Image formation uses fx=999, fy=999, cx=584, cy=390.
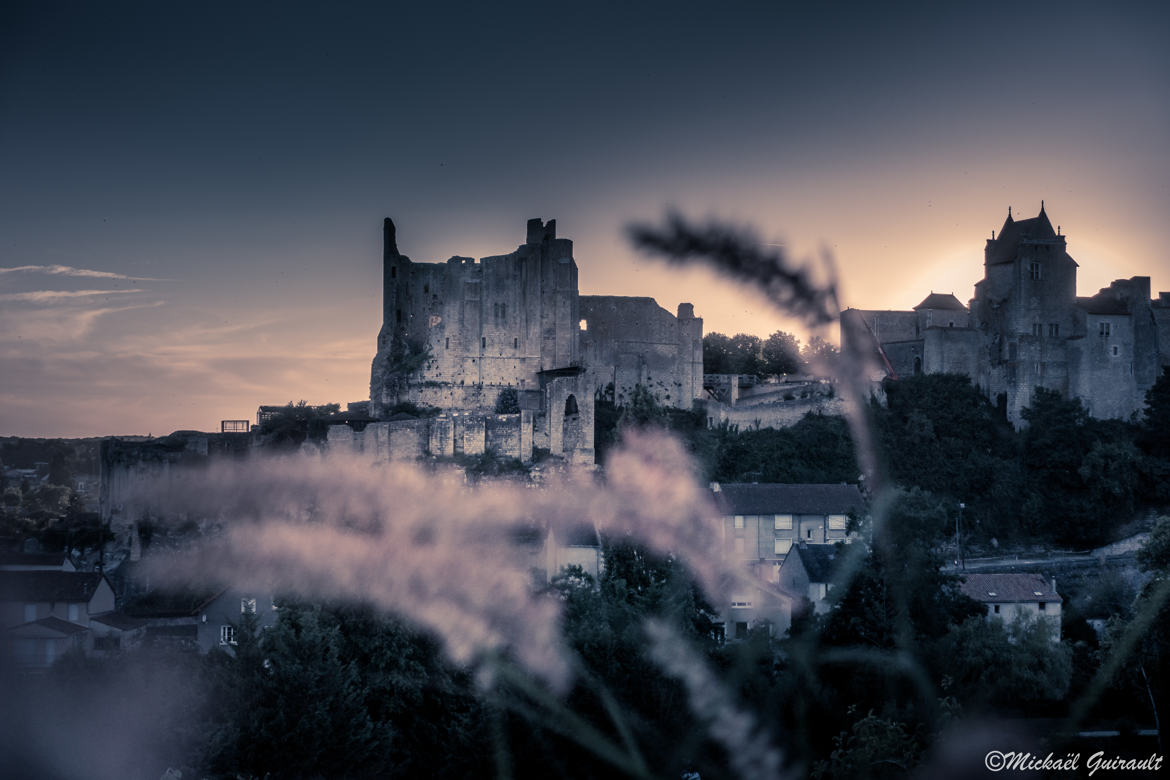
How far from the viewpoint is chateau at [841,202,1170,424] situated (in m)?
41.8

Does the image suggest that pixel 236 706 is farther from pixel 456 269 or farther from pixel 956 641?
pixel 456 269

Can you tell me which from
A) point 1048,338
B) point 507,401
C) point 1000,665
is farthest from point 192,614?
point 1048,338

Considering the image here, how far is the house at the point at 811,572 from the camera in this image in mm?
28406

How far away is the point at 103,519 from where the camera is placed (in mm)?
32562

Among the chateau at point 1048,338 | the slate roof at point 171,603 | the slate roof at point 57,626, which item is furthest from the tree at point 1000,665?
the slate roof at point 57,626

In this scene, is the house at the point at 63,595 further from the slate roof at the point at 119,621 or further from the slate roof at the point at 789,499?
the slate roof at the point at 789,499

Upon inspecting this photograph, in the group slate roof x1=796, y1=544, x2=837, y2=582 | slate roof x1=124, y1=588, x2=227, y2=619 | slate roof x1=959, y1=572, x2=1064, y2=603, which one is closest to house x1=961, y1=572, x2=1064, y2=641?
slate roof x1=959, y1=572, x2=1064, y2=603

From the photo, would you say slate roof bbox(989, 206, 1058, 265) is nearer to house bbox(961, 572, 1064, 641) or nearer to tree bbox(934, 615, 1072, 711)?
house bbox(961, 572, 1064, 641)

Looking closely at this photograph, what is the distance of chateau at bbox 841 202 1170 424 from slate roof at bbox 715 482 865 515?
28.7 ft

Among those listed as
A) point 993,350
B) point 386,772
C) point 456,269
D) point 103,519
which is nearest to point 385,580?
point 386,772

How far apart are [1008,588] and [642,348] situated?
18.2m

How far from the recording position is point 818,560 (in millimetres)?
29984

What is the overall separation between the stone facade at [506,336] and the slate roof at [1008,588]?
50.7 ft

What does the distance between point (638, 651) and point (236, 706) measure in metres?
8.12
